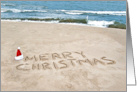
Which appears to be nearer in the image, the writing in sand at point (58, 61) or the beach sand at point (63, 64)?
the beach sand at point (63, 64)

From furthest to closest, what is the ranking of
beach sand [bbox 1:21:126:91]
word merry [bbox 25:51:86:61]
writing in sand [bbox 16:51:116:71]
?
1. word merry [bbox 25:51:86:61]
2. writing in sand [bbox 16:51:116:71]
3. beach sand [bbox 1:21:126:91]

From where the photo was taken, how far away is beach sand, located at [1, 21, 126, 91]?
2855 millimetres

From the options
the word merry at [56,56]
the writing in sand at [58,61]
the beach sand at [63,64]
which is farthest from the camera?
the word merry at [56,56]

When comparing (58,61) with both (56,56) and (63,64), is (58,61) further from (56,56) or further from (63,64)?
(56,56)

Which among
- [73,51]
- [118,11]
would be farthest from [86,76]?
[118,11]

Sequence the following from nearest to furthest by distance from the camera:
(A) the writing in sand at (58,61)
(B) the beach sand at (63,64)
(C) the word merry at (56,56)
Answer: (B) the beach sand at (63,64) → (A) the writing in sand at (58,61) → (C) the word merry at (56,56)

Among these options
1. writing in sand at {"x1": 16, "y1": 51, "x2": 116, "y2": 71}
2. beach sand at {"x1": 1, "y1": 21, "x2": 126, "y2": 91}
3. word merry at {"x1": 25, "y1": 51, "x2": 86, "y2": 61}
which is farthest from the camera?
word merry at {"x1": 25, "y1": 51, "x2": 86, "y2": 61}

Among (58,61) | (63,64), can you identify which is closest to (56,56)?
(58,61)

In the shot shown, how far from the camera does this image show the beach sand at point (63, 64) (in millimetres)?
2855

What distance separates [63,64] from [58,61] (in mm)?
190

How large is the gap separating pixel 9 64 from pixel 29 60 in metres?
0.46

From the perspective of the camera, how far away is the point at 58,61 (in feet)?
12.2

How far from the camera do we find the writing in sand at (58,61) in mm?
3478

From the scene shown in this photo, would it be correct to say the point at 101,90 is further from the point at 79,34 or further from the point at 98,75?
the point at 79,34
